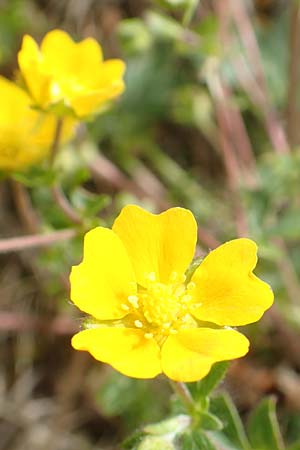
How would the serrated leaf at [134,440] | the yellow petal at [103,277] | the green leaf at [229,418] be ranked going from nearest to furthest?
the yellow petal at [103,277], the serrated leaf at [134,440], the green leaf at [229,418]

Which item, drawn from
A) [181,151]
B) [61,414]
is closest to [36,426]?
[61,414]

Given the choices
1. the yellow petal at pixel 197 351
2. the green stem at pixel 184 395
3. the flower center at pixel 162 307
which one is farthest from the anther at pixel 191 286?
the green stem at pixel 184 395

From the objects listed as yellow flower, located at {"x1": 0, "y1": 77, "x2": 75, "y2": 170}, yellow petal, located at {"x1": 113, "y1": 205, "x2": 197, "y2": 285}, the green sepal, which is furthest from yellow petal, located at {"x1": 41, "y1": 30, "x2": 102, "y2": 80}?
the green sepal

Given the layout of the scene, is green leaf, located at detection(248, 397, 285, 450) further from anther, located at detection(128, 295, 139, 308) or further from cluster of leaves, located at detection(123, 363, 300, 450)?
anther, located at detection(128, 295, 139, 308)

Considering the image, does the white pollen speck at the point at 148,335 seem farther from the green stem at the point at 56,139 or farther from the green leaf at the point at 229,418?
the green stem at the point at 56,139

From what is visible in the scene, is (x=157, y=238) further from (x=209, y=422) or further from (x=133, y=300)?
(x=209, y=422)
